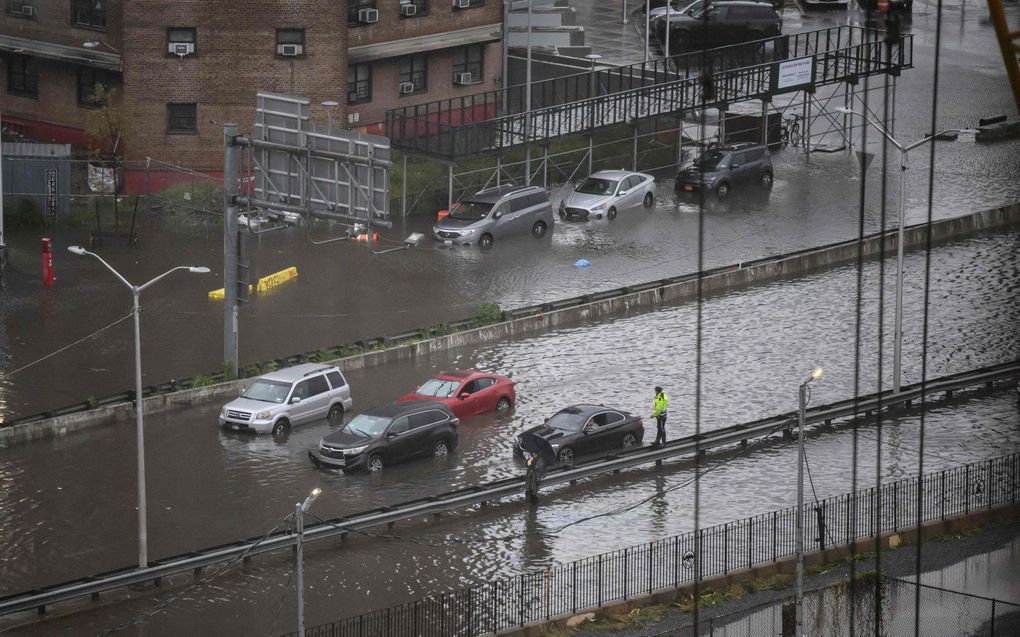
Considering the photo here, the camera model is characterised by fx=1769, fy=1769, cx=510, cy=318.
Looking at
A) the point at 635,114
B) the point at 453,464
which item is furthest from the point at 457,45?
the point at 453,464

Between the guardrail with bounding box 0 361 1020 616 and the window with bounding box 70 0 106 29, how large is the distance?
90.3 feet

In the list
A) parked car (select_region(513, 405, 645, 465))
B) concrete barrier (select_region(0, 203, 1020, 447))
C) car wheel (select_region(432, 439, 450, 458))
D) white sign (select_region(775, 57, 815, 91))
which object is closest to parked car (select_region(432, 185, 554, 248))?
concrete barrier (select_region(0, 203, 1020, 447))

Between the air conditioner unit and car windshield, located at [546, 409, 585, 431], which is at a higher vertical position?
the air conditioner unit

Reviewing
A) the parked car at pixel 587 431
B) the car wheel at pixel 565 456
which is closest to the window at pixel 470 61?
the parked car at pixel 587 431

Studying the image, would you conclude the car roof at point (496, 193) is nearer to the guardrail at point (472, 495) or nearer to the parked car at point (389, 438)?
the guardrail at point (472, 495)

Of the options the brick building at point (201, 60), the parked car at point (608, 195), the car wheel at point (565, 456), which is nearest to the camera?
the car wheel at point (565, 456)

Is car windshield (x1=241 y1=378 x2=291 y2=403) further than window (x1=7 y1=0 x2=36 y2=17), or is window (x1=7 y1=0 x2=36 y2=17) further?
window (x1=7 y1=0 x2=36 y2=17)

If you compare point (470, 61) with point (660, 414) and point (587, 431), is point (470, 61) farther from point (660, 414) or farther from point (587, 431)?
point (587, 431)

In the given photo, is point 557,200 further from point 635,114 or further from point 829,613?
point 829,613

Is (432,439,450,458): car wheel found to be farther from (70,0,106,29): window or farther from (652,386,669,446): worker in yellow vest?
(70,0,106,29): window

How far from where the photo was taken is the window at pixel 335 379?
3597 centimetres

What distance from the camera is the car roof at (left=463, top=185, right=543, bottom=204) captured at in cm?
4841

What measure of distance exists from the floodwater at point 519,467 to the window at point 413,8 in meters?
16.9

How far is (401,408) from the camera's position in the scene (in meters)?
33.6
